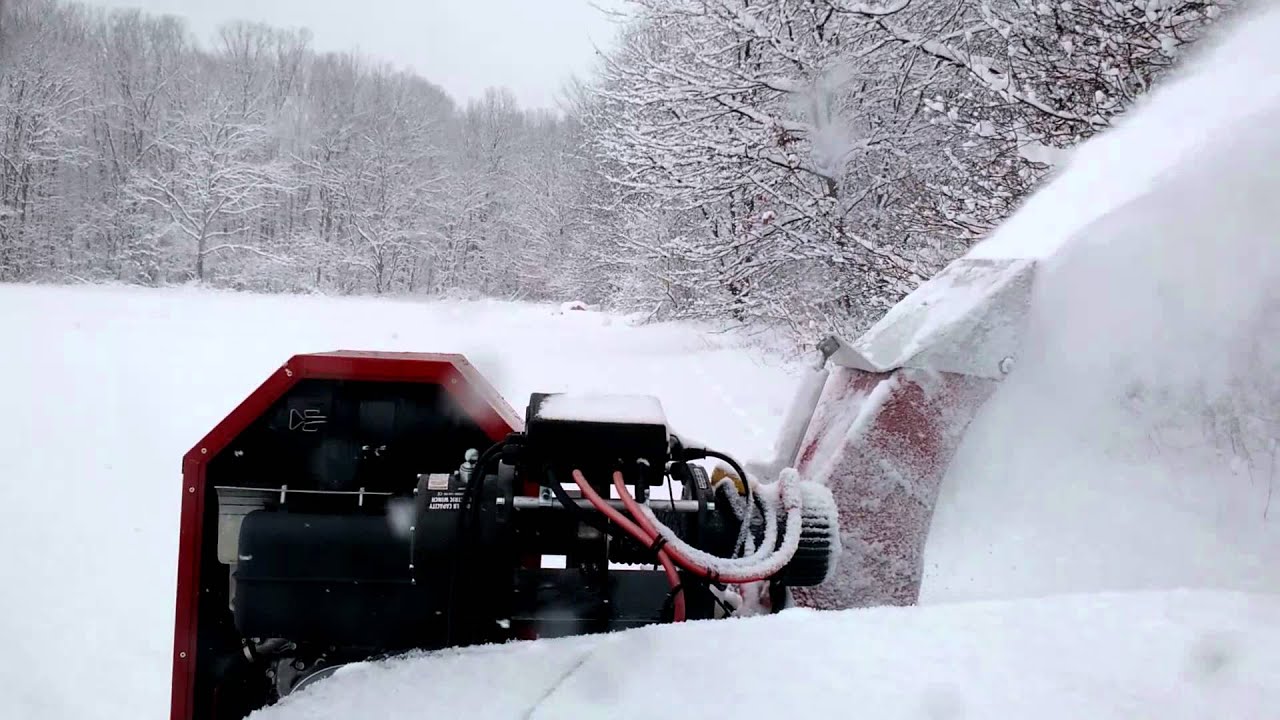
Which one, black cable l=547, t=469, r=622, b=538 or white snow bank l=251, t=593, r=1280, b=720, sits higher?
black cable l=547, t=469, r=622, b=538

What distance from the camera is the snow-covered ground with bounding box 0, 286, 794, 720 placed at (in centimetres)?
338

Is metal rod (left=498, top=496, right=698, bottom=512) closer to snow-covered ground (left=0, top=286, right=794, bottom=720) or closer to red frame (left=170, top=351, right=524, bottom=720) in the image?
red frame (left=170, top=351, right=524, bottom=720)

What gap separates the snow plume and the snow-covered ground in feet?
9.56

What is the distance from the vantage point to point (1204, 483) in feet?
7.55

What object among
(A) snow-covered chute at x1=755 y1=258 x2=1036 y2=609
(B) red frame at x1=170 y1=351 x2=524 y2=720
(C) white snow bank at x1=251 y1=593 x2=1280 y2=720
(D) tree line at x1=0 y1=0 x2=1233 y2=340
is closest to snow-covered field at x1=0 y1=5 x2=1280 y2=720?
(C) white snow bank at x1=251 y1=593 x2=1280 y2=720

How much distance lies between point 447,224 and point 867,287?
38202 mm

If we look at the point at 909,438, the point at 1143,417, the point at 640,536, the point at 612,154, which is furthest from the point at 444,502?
the point at 612,154

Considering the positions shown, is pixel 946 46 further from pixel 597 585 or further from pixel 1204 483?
pixel 597 585

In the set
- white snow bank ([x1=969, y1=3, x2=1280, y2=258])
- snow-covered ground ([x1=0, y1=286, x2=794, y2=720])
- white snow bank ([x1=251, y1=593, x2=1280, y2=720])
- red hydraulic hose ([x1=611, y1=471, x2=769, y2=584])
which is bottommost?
snow-covered ground ([x1=0, y1=286, x2=794, y2=720])

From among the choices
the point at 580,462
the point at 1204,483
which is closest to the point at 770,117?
the point at 1204,483

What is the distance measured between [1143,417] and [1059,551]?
0.45 m

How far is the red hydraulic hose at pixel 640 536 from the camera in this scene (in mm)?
1372

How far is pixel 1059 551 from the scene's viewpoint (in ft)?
7.13

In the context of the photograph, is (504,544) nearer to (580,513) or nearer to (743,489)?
(580,513)
